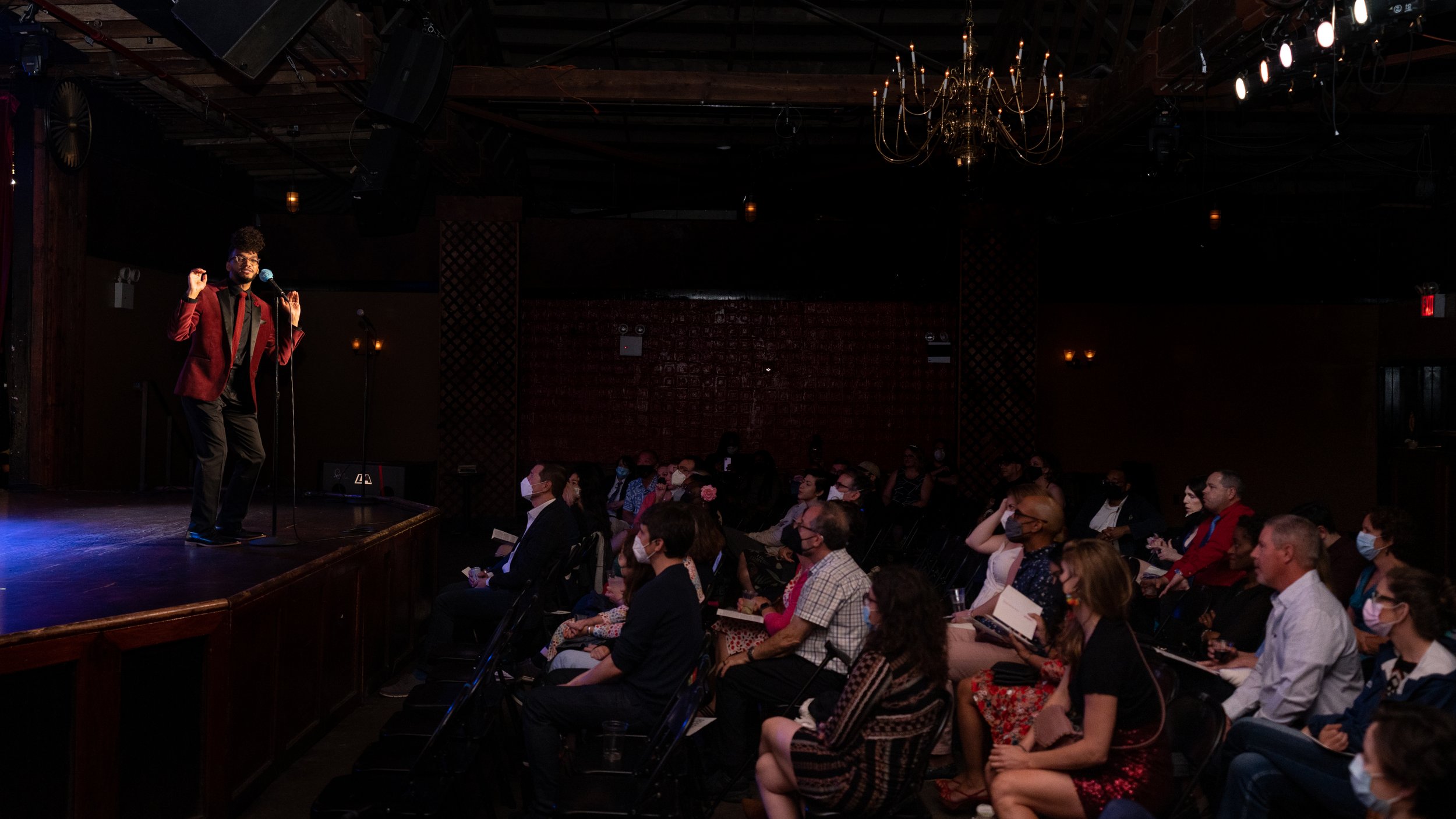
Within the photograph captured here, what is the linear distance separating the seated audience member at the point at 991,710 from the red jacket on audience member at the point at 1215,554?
1561 millimetres

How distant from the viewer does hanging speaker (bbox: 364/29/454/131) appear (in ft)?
22.4

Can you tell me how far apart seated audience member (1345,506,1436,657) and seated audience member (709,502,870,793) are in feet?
6.22

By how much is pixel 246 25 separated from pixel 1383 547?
545 cm

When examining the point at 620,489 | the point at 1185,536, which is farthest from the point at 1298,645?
the point at 620,489

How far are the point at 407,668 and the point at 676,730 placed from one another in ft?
10.5

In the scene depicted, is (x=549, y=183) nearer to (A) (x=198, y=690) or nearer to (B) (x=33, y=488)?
(B) (x=33, y=488)

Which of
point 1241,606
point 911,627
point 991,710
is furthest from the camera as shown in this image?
point 1241,606

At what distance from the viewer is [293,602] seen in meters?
4.03

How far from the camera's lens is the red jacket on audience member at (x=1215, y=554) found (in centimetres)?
498

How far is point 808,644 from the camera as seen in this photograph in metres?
3.92

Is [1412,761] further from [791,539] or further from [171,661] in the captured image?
[791,539]

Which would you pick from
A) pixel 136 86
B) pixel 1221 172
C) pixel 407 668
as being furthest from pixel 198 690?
pixel 1221 172

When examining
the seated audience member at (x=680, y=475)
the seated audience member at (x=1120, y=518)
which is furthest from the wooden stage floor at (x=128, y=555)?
the seated audience member at (x=1120, y=518)

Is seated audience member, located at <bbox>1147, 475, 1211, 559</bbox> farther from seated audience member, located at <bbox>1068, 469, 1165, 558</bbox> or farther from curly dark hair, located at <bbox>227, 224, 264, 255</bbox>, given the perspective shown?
curly dark hair, located at <bbox>227, 224, 264, 255</bbox>
